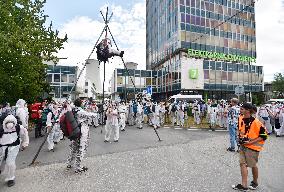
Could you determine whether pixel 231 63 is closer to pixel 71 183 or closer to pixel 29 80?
pixel 29 80

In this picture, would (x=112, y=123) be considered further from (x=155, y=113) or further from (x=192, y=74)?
(x=192, y=74)

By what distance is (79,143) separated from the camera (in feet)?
26.9

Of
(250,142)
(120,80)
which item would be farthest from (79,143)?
(120,80)

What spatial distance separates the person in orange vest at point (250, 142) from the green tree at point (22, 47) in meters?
11.9

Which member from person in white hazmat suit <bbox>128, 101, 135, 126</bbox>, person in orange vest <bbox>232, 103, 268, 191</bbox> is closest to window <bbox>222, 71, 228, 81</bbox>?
person in white hazmat suit <bbox>128, 101, 135, 126</bbox>

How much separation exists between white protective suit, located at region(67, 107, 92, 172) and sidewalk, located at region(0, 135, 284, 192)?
32 centimetres

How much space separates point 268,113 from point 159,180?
12481 millimetres

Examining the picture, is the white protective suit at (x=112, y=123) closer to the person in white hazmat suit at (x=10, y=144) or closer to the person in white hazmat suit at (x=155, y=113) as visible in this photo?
the person in white hazmat suit at (x=155, y=113)

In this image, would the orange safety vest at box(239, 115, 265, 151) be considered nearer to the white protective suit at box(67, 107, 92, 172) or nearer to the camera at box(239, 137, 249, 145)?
the camera at box(239, 137, 249, 145)

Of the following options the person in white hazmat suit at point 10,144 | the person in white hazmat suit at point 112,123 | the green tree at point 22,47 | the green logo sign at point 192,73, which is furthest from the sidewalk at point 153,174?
the green logo sign at point 192,73

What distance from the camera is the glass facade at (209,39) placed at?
5909cm

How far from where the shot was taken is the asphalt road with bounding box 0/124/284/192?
6699 mm

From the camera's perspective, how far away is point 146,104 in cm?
2267

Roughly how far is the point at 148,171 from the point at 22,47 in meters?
10.7
